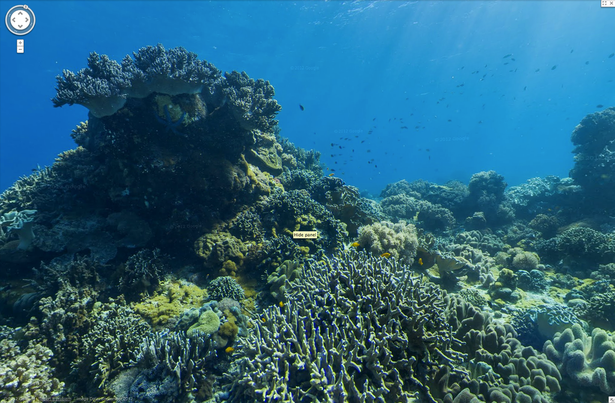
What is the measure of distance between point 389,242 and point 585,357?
415 cm

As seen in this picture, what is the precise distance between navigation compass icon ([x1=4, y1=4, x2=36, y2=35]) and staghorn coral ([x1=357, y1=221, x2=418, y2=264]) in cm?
1188

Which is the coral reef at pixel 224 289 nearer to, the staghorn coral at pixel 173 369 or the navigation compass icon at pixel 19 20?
the staghorn coral at pixel 173 369

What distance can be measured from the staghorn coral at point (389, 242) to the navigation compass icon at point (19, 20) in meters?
11.9

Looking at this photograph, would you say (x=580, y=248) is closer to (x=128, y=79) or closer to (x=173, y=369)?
(x=173, y=369)

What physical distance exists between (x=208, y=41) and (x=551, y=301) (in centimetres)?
5221

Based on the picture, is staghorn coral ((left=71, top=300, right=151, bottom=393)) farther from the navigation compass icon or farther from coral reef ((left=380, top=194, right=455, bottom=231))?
coral reef ((left=380, top=194, right=455, bottom=231))

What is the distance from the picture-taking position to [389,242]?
7.36m

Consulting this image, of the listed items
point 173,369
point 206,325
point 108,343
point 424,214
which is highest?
point 424,214

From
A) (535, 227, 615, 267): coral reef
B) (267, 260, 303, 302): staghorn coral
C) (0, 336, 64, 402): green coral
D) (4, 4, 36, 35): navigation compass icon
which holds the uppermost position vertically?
(4, 4, 36, 35): navigation compass icon

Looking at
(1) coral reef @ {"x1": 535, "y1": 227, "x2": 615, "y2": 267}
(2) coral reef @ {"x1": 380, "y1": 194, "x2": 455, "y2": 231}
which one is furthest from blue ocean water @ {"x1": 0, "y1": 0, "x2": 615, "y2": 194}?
(1) coral reef @ {"x1": 535, "y1": 227, "x2": 615, "y2": 267}

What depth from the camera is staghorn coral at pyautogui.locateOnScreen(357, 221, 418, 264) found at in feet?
23.9

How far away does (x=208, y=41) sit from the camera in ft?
140

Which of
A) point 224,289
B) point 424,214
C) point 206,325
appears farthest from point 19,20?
point 424,214

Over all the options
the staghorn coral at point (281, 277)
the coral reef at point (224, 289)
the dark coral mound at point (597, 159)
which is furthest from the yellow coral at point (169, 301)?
the dark coral mound at point (597, 159)
